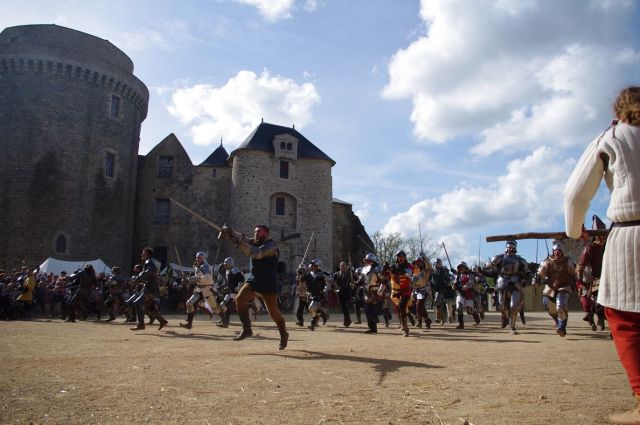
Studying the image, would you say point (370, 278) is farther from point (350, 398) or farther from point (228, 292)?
point (350, 398)

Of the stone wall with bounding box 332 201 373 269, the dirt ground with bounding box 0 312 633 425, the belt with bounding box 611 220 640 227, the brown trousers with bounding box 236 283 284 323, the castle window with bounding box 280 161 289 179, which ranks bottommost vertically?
the dirt ground with bounding box 0 312 633 425

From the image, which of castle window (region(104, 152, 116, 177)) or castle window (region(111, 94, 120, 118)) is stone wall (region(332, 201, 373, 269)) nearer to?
castle window (region(104, 152, 116, 177))

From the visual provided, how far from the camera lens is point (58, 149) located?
98.2 feet

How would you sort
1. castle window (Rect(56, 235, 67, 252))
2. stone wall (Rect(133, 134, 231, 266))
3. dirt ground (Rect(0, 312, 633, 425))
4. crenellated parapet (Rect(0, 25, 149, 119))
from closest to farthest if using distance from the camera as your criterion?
dirt ground (Rect(0, 312, 633, 425)) → castle window (Rect(56, 235, 67, 252)) → crenellated parapet (Rect(0, 25, 149, 119)) → stone wall (Rect(133, 134, 231, 266))

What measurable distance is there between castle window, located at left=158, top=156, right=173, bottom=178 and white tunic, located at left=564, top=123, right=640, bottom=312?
34.9 m

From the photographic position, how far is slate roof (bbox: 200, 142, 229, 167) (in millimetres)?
36794

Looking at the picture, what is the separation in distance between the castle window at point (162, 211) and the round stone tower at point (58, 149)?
9.28 feet

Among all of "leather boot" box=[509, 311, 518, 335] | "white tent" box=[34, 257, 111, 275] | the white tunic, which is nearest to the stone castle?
"white tent" box=[34, 257, 111, 275]

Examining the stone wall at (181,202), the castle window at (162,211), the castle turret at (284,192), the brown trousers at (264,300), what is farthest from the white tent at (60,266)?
the brown trousers at (264,300)

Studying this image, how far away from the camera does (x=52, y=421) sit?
132 inches

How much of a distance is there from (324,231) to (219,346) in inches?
1126

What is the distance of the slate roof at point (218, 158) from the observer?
36794 millimetres

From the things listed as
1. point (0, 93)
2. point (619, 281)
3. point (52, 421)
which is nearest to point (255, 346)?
point (52, 421)

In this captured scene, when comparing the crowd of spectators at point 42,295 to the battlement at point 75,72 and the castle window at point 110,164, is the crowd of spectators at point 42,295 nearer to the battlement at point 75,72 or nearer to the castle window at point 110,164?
the castle window at point 110,164
